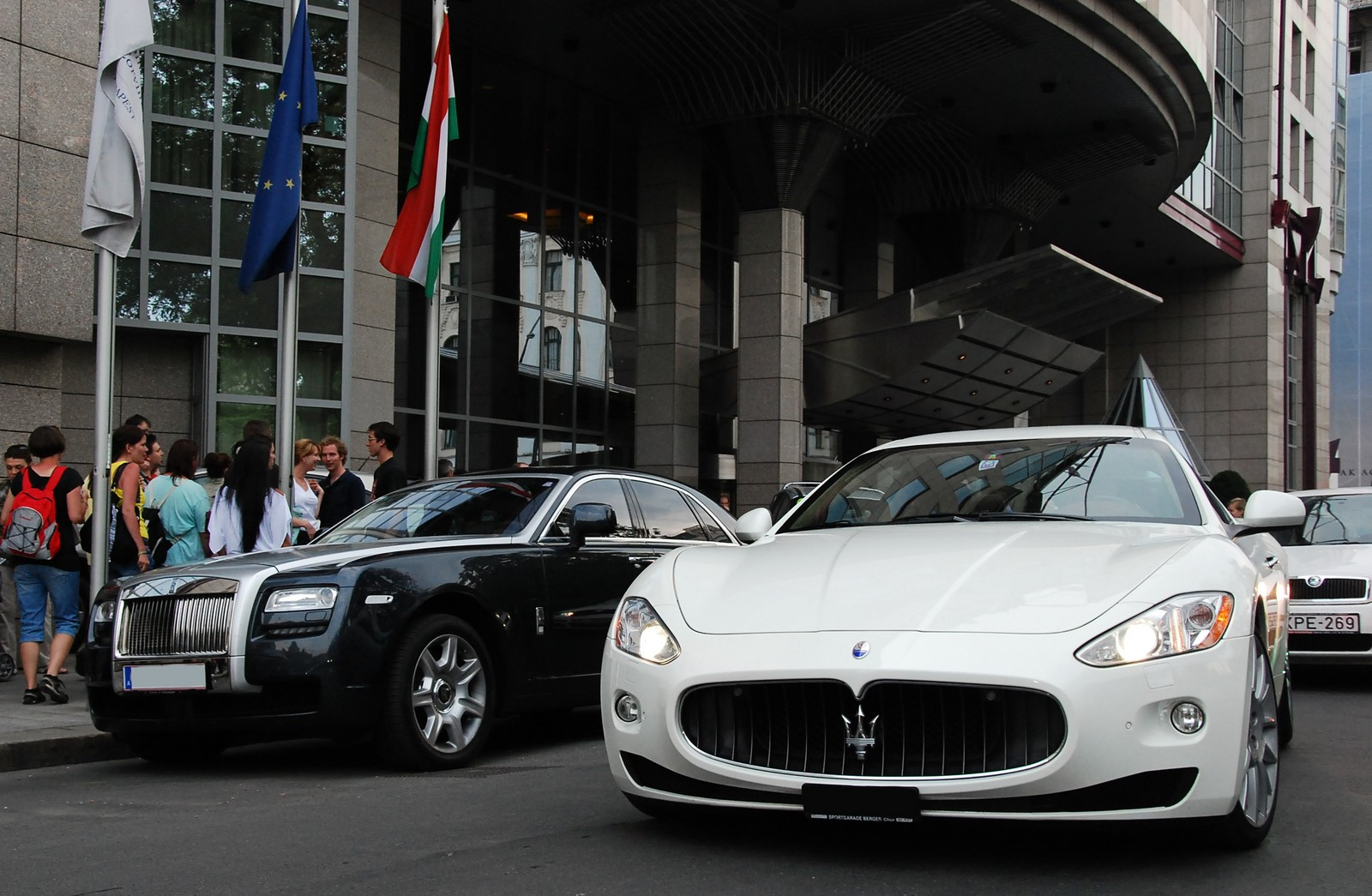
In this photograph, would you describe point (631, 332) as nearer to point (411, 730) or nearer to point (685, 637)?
point (411, 730)

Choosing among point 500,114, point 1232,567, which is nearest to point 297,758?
point 1232,567

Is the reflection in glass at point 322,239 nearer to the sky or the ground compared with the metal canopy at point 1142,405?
nearer to the sky

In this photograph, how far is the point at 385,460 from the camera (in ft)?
35.8

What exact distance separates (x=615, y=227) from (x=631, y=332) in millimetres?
2083

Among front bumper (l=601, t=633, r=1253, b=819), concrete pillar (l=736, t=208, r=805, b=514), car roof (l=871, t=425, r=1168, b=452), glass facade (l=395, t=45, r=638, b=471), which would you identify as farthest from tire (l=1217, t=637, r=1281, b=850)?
concrete pillar (l=736, t=208, r=805, b=514)

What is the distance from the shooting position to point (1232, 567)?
469 cm

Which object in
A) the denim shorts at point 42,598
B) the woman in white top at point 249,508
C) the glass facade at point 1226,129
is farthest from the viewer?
the glass facade at point 1226,129

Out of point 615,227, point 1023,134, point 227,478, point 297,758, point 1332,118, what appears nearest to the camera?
point 297,758

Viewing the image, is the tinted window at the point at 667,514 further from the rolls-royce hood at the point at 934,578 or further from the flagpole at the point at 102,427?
the flagpole at the point at 102,427

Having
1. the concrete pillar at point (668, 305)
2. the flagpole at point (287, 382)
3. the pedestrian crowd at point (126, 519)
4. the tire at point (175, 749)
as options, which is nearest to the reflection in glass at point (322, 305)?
the flagpole at point (287, 382)

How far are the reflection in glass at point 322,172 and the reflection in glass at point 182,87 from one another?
128cm

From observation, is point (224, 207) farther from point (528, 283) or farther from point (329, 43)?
point (528, 283)

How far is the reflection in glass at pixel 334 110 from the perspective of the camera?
59.5ft

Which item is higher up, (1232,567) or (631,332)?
(631,332)
